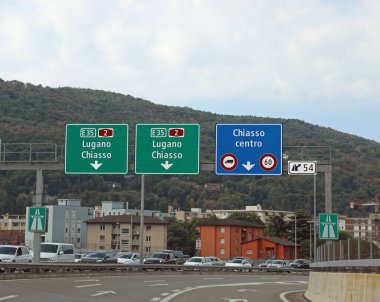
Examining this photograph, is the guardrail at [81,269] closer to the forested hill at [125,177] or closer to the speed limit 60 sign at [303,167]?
the speed limit 60 sign at [303,167]

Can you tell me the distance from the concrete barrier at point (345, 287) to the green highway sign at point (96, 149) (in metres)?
14.5

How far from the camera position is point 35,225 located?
37.4 m

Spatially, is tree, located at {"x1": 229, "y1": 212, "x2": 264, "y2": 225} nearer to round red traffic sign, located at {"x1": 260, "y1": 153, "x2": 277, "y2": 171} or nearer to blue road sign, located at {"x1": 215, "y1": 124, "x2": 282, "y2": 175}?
blue road sign, located at {"x1": 215, "y1": 124, "x2": 282, "y2": 175}

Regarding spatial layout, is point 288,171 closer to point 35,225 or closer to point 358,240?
point 35,225

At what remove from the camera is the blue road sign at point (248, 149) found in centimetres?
3412

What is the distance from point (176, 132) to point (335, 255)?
16152 millimetres

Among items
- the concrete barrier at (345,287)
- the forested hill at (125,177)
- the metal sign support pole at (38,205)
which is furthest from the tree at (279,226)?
the concrete barrier at (345,287)

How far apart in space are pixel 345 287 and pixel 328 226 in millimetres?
17556

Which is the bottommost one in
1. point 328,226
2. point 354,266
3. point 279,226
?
point 354,266

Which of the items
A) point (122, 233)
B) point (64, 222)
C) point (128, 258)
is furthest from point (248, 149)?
point (64, 222)

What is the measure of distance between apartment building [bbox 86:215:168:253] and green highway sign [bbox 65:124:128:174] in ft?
327

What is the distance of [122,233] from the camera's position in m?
139

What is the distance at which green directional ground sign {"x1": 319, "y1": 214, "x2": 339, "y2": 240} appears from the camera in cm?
3297

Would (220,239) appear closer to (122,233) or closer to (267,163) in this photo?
(122,233)
